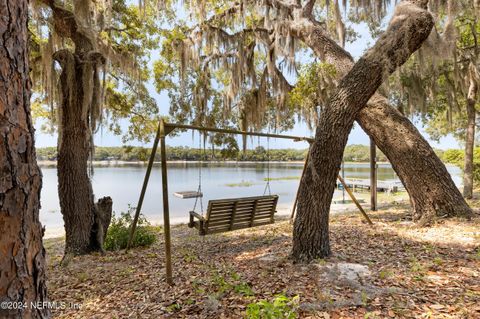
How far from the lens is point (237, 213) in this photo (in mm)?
4281

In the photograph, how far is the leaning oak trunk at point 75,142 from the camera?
12.3 feet

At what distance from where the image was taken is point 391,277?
2.43 meters

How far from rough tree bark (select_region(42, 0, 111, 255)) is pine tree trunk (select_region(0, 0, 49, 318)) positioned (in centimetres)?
302

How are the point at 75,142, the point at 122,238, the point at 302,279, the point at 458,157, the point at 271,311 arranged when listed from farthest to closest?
1. the point at 458,157
2. the point at 122,238
3. the point at 75,142
4. the point at 302,279
5. the point at 271,311

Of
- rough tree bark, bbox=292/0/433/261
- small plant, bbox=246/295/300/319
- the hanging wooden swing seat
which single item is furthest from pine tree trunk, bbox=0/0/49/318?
the hanging wooden swing seat

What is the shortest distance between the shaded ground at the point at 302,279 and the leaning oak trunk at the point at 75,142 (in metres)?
0.53

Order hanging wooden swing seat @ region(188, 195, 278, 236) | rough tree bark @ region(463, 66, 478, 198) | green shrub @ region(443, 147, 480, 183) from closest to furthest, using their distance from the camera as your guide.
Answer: hanging wooden swing seat @ region(188, 195, 278, 236) → rough tree bark @ region(463, 66, 478, 198) → green shrub @ region(443, 147, 480, 183)

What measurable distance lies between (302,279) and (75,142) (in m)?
3.44

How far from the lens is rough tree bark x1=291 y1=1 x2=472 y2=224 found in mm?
4301

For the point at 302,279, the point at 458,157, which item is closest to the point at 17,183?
the point at 302,279

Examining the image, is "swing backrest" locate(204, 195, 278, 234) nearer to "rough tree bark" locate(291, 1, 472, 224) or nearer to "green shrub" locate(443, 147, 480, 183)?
"rough tree bark" locate(291, 1, 472, 224)

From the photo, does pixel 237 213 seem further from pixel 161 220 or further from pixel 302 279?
pixel 161 220

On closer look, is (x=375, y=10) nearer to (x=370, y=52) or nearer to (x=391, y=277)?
(x=370, y=52)

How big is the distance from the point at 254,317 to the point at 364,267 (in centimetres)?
150
